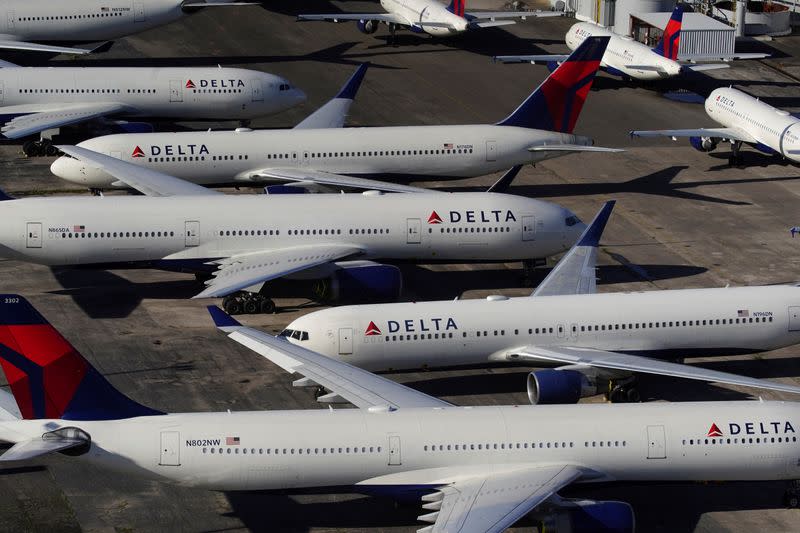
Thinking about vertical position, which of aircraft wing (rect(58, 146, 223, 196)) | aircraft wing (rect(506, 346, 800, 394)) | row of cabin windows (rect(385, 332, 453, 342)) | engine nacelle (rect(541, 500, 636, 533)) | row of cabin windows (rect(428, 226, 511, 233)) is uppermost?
aircraft wing (rect(58, 146, 223, 196))

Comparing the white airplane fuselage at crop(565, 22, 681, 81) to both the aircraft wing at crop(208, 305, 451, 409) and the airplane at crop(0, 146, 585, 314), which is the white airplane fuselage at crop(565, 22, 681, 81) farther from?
the aircraft wing at crop(208, 305, 451, 409)

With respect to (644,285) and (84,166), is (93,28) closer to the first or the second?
(84,166)

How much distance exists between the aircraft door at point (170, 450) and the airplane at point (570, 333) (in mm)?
10180

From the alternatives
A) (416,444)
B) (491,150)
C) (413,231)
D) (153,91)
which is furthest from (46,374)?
(153,91)

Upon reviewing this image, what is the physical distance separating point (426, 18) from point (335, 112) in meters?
21.6

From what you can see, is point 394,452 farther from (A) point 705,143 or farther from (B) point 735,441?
(A) point 705,143

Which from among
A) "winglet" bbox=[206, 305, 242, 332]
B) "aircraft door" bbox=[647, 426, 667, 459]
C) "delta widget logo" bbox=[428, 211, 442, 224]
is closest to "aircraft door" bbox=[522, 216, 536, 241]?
"delta widget logo" bbox=[428, 211, 442, 224]

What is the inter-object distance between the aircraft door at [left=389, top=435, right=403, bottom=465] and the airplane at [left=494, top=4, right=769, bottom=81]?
48808 mm

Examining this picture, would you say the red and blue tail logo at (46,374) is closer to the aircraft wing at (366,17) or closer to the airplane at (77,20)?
the airplane at (77,20)

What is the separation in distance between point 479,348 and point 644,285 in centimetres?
1348

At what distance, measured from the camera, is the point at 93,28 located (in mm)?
89188

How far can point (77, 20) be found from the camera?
8888cm

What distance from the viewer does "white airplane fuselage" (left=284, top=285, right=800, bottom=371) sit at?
49.4 metres

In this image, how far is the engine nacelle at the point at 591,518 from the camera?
39.9m
